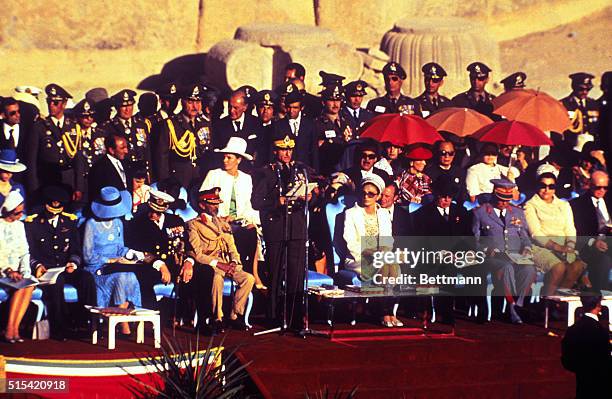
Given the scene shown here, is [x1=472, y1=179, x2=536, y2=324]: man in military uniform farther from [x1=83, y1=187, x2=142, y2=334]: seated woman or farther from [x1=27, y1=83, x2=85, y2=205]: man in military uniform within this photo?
[x1=27, y1=83, x2=85, y2=205]: man in military uniform

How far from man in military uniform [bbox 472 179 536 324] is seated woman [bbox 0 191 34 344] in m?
4.08

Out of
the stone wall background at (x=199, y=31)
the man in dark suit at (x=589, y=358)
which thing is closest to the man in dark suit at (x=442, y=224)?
the man in dark suit at (x=589, y=358)

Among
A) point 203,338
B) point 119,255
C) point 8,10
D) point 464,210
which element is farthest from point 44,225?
point 8,10

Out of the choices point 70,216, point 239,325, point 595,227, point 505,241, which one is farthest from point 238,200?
point 595,227

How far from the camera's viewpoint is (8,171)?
14250 millimetres

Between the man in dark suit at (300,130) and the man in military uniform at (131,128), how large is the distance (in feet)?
4.04

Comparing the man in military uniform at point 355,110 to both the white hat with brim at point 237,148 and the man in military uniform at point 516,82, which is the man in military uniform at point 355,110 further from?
the man in military uniform at point 516,82

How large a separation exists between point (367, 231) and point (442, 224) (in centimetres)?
71

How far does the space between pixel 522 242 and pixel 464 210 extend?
618 mm

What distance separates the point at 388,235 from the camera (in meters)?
14.9

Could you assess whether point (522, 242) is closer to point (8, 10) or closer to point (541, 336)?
point (541, 336)

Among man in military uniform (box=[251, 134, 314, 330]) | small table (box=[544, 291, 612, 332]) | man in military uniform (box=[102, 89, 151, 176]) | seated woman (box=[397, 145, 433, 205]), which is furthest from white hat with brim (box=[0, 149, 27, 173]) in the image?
small table (box=[544, 291, 612, 332])

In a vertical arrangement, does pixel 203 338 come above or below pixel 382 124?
below

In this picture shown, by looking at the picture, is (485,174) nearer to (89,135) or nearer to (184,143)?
(184,143)
